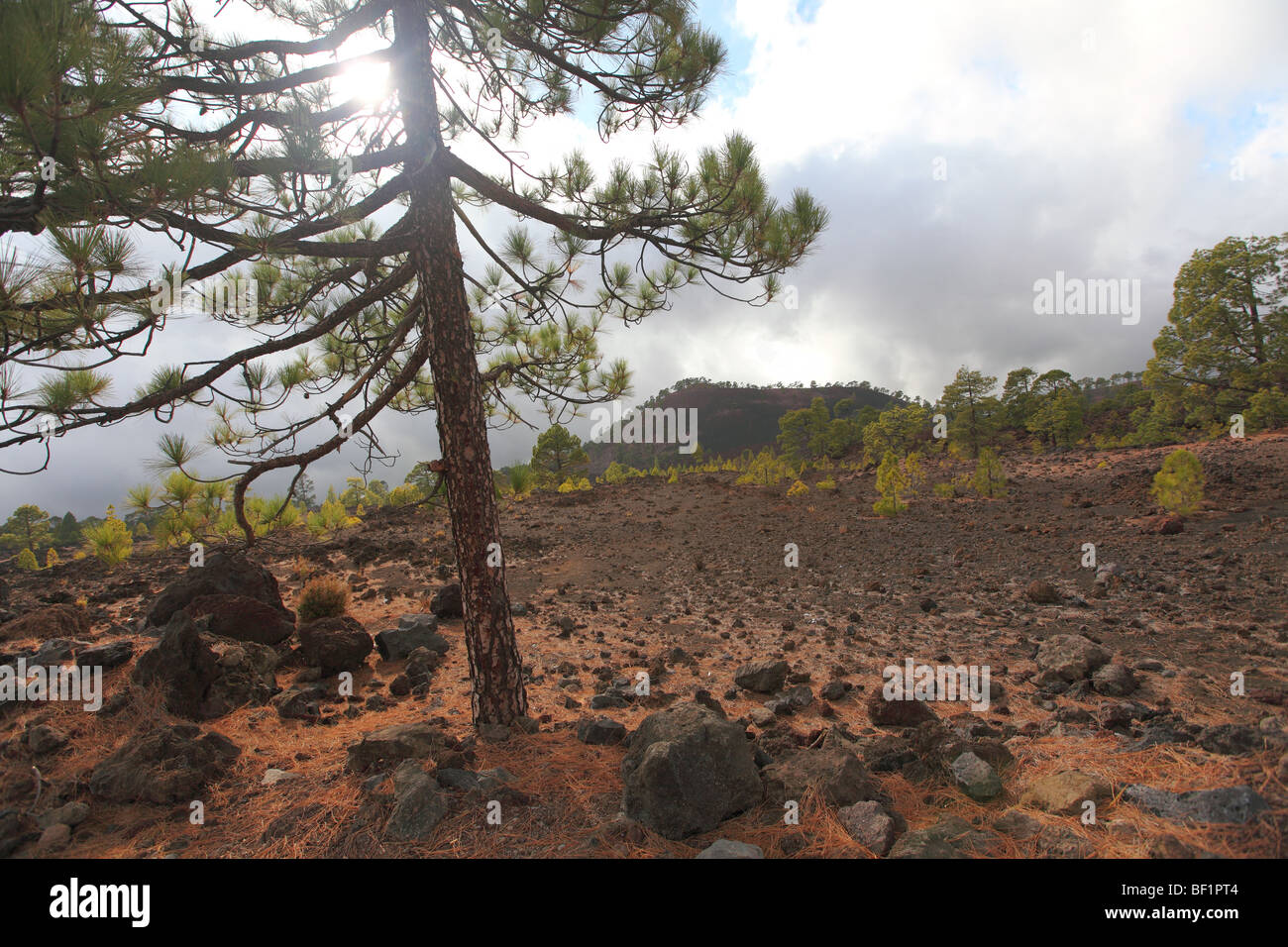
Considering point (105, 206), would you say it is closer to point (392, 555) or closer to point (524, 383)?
point (524, 383)

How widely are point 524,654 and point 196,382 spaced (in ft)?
12.2

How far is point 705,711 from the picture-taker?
282cm

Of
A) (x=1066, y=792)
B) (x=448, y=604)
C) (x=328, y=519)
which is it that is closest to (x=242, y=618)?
(x=448, y=604)

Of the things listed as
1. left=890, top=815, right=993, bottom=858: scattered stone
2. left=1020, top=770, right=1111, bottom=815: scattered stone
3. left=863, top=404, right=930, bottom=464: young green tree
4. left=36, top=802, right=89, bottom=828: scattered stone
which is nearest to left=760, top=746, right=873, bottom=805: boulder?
left=890, top=815, right=993, bottom=858: scattered stone

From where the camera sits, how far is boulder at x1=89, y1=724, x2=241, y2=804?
2.90 meters

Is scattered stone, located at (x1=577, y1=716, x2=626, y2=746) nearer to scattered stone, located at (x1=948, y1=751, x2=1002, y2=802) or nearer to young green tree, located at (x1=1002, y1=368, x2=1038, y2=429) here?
scattered stone, located at (x1=948, y1=751, x2=1002, y2=802)

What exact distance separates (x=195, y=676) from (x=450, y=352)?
3.28 metres

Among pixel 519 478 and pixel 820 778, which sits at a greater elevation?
pixel 519 478

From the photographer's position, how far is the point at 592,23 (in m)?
3.81

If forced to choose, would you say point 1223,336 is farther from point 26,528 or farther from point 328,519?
point 26,528

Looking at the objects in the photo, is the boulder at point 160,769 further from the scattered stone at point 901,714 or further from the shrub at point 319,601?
the scattered stone at point 901,714

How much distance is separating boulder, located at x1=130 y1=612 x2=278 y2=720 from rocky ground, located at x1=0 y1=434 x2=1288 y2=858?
2 centimetres
